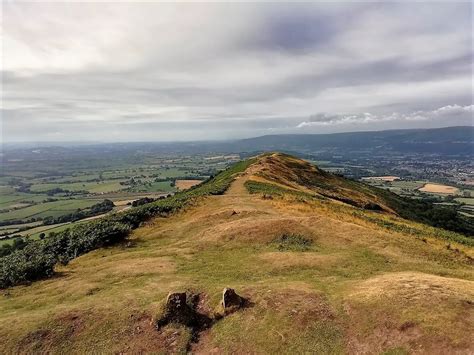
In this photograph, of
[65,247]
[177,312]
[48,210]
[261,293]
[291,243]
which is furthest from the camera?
[48,210]

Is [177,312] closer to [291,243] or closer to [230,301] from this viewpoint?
[230,301]

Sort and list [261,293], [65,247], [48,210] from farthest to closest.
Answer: [48,210] < [65,247] < [261,293]

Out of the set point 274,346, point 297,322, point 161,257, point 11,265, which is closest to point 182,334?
point 274,346

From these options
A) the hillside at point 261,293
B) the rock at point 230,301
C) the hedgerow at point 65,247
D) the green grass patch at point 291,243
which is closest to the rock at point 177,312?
the hillside at point 261,293

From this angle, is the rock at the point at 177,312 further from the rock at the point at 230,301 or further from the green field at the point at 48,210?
the green field at the point at 48,210

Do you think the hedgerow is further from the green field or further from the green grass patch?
the green field

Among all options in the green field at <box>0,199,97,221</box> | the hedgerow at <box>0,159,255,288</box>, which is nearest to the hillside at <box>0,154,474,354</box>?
the hedgerow at <box>0,159,255,288</box>

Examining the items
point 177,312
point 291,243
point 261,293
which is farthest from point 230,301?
point 291,243
